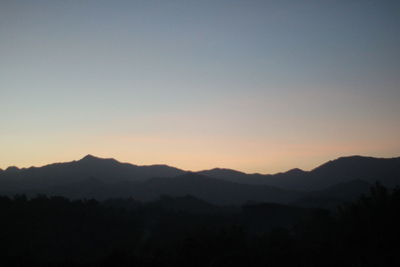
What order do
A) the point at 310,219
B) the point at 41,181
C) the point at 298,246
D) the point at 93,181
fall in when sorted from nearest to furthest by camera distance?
the point at 298,246
the point at 310,219
the point at 93,181
the point at 41,181

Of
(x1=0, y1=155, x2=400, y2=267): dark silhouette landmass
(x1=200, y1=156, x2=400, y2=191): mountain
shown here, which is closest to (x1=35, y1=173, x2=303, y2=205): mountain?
(x1=0, y1=155, x2=400, y2=267): dark silhouette landmass

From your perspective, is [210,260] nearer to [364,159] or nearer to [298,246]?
[298,246]

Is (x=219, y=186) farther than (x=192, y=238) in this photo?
Yes

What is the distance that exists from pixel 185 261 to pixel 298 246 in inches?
404

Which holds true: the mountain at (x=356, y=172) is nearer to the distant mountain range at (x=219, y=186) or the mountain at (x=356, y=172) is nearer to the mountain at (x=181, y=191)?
the distant mountain range at (x=219, y=186)

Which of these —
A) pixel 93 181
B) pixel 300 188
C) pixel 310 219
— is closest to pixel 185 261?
pixel 310 219

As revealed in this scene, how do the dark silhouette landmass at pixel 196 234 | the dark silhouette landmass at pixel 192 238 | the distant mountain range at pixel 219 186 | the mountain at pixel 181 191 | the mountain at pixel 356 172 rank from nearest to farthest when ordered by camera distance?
the dark silhouette landmass at pixel 192 238 < the dark silhouette landmass at pixel 196 234 < the distant mountain range at pixel 219 186 < the mountain at pixel 181 191 < the mountain at pixel 356 172

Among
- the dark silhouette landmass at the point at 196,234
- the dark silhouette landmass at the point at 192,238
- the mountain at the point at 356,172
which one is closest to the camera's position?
the dark silhouette landmass at the point at 192,238

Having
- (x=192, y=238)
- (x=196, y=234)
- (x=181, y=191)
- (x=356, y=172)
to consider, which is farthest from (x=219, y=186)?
(x=192, y=238)

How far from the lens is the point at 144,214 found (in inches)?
3115

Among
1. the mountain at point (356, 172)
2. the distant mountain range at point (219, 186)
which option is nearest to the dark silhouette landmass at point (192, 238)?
the distant mountain range at point (219, 186)

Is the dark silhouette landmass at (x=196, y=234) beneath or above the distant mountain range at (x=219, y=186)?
beneath

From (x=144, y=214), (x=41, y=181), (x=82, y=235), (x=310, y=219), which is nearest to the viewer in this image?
(x=310, y=219)

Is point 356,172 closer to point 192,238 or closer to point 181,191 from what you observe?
point 181,191
